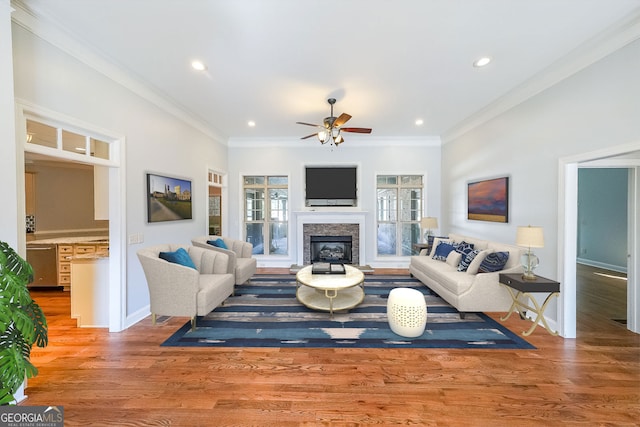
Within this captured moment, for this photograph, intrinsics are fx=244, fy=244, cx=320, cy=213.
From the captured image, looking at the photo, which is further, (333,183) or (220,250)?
(333,183)

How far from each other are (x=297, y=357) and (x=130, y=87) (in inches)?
152

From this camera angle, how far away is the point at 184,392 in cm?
201

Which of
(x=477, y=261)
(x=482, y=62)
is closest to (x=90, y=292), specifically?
(x=477, y=261)

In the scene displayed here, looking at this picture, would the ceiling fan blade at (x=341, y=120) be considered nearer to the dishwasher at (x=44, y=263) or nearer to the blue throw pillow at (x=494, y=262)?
the blue throw pillow at (x=494, y=262)

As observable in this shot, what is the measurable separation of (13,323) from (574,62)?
210 inches

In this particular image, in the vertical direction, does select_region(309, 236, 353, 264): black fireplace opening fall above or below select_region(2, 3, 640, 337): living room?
below

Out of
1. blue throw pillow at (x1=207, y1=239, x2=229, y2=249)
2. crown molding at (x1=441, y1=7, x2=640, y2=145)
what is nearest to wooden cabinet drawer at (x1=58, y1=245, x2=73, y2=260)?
blue throw pillow at (x1=207, y1=239, x2=229, y2=249)

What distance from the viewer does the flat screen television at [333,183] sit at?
6055mm

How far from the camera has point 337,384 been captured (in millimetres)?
2094

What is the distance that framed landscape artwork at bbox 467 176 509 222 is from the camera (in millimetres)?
3896

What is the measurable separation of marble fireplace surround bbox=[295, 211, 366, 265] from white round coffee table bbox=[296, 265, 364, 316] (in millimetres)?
1908

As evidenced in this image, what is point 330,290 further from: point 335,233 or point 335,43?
point 335,43

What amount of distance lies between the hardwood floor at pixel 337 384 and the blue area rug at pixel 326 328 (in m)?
0.13

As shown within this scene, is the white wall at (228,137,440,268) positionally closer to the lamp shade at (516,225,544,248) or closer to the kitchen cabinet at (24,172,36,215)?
the lamp shade at (516,225,544,248)
